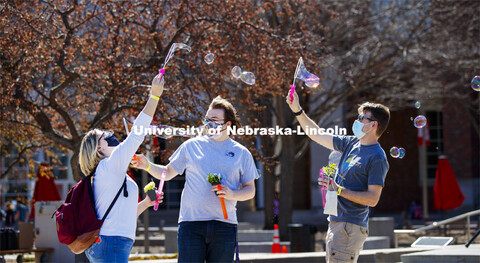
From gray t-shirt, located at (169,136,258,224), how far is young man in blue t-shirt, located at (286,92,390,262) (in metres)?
0.78

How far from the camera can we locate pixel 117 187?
507 cm

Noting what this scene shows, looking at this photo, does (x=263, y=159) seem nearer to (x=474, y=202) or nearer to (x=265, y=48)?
(x=265, y=48)

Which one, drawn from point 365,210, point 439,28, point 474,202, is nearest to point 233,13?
point 365,210

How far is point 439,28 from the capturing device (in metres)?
19.4

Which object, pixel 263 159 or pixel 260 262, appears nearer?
pixel 260 262

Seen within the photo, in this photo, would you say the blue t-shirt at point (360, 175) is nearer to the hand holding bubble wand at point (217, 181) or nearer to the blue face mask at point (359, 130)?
the blue face mask at point (359, 130)

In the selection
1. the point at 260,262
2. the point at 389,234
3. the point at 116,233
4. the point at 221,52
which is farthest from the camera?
the point at 389,234

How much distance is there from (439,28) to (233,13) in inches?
391

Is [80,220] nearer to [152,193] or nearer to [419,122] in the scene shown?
[152,193]

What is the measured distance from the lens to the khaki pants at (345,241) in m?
5.70

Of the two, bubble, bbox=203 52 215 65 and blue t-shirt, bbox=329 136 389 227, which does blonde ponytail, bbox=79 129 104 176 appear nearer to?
blue t-shirt, bbox=329 136 389 227

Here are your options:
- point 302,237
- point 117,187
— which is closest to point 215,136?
point 117,187

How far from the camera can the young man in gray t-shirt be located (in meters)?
5.13

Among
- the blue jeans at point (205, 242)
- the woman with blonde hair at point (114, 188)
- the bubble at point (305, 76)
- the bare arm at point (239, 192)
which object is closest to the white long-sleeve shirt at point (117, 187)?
the woman with blonde hair at point (114, 188)
